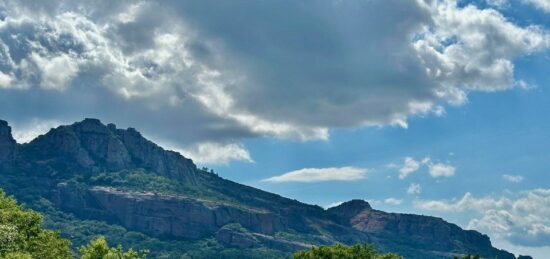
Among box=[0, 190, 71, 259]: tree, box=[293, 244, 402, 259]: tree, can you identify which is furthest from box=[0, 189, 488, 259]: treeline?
box=[293, 244, 402, 259]: tree

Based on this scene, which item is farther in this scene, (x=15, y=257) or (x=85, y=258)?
(x=85, y=258)

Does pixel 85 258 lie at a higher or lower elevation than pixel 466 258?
lower

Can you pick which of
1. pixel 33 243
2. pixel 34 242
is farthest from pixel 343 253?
pixel 33 243

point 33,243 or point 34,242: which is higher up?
point 34,242

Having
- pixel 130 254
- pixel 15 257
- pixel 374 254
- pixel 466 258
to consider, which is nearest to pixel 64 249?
pixel 130 254

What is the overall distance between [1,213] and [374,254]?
267 ft

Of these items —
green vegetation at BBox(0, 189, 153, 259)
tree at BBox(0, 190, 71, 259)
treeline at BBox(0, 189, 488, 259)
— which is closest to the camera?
treeline at BBox(0, 189, 488, 259)

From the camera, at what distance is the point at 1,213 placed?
96625mm

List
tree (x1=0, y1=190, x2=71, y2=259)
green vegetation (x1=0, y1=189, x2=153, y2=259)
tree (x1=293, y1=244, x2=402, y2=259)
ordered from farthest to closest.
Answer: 1. tree (x1=293, y1=244, x2=402, y2=259)
2. tree (x1=0, y1=190, x2=71, y2=259)
3. green vegetation (x1=0, y1=189, x2=153, y2=259)

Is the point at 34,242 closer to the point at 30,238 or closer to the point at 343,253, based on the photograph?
the point at 30,238

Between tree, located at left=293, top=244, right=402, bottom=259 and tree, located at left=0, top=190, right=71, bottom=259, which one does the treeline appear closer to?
tree, located at left=0, top=190, right=71, bottom=259

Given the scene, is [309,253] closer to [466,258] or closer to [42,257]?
[466,258]

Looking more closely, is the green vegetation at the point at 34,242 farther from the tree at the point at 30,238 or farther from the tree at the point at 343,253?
the tree at the point at 343,253

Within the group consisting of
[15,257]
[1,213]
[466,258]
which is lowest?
[15,257]
